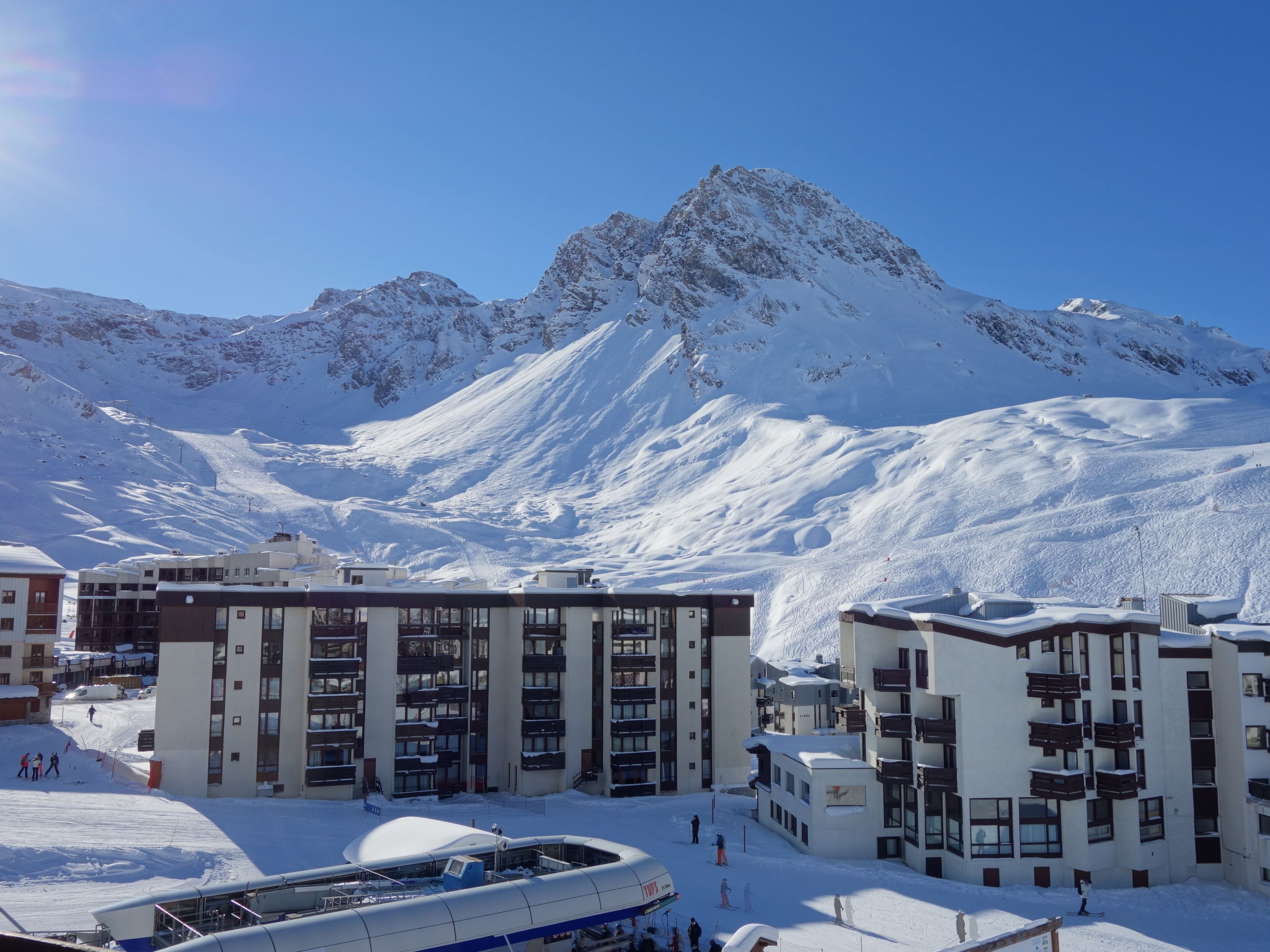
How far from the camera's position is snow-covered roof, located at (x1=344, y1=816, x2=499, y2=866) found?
28031 millimetres

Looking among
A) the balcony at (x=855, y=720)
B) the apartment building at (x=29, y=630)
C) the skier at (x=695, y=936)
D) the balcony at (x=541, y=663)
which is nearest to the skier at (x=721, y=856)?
the balcony at (x=855, y=720)

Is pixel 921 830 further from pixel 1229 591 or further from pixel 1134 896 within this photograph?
pixel 1229 591

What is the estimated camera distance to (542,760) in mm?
53000

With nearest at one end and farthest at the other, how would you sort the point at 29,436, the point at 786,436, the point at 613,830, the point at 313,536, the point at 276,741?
the point at 613,830, the point at 276,741, the point at 313,536, the point at 786,436, the point at 29,436

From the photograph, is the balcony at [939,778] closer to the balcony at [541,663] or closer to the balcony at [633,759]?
the balcony at [633,759]

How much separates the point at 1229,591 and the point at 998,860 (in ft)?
198

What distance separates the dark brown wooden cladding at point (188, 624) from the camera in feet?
157

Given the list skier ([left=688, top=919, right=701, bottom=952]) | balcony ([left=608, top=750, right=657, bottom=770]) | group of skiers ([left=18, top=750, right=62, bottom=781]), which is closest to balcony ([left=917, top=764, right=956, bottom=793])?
skier ([left=688, top=919, right=701, bottom=952])

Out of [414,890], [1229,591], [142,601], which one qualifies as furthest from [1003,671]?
[142,601]

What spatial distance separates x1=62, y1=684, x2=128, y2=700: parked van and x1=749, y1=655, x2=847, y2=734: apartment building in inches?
2042

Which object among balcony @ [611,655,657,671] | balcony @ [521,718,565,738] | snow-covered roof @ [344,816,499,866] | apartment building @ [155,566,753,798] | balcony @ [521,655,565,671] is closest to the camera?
snow-covered roof @ [344,816,499,866]

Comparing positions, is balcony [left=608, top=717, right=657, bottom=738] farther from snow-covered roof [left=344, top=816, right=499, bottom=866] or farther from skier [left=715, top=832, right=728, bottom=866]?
snow-covered roof [left=344, top=816, right=499, bottom=866]

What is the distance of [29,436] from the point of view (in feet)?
626

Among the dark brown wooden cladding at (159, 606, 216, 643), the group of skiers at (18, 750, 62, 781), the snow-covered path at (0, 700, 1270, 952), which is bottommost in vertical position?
the snow-covered path at (0, 700, 1270, 952)
